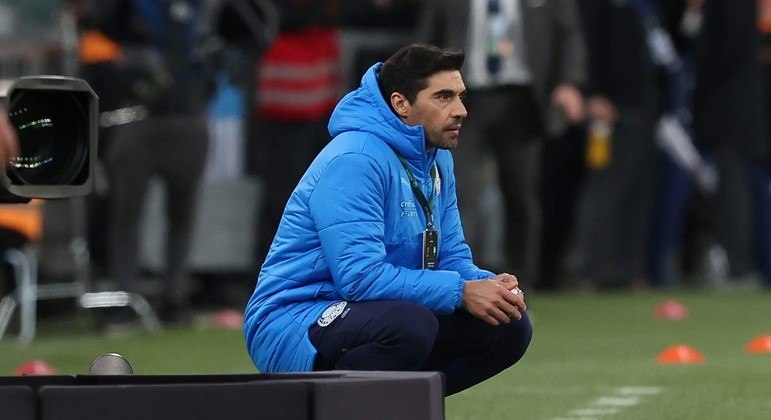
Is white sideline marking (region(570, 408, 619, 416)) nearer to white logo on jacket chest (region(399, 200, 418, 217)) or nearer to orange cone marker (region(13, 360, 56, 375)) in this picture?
white logo on jacket chest (region(399, 200, 418, 217))

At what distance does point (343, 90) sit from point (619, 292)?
2809 millimetres

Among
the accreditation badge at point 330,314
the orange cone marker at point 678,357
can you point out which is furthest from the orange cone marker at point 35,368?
the accreditation badge at point 330,314

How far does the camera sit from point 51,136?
19.3 ft

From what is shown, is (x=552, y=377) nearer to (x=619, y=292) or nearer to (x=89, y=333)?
(x=89, y=333)

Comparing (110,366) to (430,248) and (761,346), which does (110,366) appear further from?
(761,346)

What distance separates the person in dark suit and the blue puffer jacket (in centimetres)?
617

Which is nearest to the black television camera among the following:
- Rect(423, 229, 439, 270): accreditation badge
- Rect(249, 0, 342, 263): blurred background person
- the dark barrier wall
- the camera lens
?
the camera lens

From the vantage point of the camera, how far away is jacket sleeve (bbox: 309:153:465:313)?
6766mm

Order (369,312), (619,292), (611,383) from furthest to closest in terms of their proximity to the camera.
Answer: (619,292) < (611,383) < (369,312)

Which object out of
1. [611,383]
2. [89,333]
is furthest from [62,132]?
[89,333]

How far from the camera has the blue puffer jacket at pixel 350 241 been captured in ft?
22.3

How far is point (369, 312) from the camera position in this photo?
684 centimetres

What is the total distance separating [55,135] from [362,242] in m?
1.25

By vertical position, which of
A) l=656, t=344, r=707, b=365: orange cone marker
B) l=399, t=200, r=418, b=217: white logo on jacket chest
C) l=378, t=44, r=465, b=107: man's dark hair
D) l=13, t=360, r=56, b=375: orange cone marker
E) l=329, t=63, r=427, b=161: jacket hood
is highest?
l=378, t=44, r=465, b=107: man's dark hair
